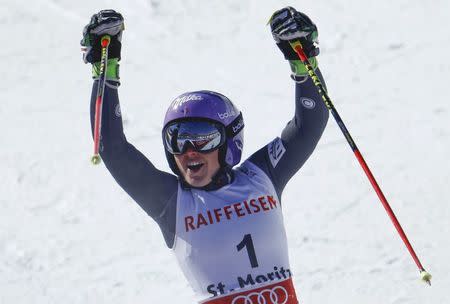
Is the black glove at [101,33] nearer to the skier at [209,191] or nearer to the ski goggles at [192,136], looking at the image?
the skier at [209,191]

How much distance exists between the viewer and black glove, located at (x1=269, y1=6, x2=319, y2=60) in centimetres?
398

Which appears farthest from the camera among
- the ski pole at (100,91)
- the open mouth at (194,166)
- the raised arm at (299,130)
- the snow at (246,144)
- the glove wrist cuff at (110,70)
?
the snow at (246,144)

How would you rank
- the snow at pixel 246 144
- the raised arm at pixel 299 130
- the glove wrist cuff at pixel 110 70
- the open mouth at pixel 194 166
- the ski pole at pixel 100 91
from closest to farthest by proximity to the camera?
1. the ski pole at pixel 100 91
2. the open mouth at pixel 194 166
3. the glove wrist cuff at pixel 110 70
4. the raised arm at pixel 299 130
5. the snow at pixel 246 144

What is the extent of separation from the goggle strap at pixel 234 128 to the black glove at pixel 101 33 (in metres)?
0.68

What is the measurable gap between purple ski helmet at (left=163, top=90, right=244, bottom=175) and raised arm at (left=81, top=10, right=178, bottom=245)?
128 mm

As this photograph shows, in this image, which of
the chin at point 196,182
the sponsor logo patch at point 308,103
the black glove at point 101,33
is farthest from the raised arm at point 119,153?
the sponsor logo patch at point 308,103

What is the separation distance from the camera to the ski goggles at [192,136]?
12.5 ft

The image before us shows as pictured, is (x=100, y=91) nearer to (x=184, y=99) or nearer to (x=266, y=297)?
(x=184, y=99)

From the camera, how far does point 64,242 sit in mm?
6797

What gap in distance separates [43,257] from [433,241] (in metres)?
3.33

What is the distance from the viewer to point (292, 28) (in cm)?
396

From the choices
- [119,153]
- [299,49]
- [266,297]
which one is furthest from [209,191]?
[299,49]

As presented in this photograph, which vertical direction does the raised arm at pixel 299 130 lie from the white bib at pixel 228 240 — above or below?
above

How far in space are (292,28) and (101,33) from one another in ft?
3.20
